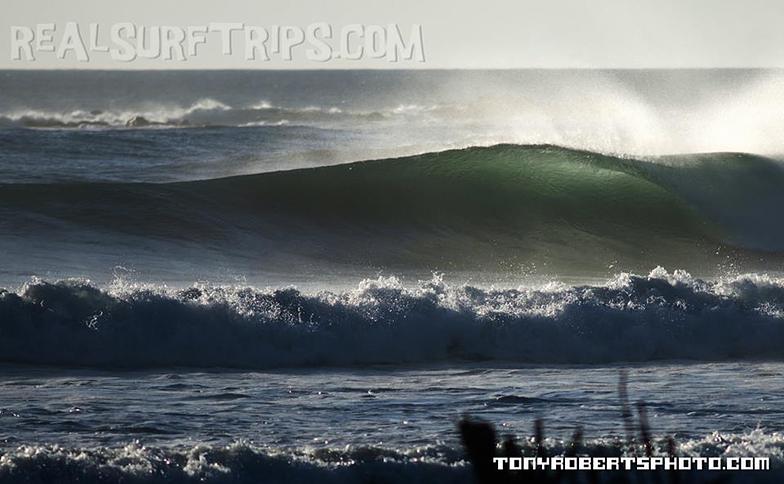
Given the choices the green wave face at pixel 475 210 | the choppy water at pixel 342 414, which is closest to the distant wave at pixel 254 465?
the choppy water at pixel 342 414

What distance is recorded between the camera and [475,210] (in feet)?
69.8

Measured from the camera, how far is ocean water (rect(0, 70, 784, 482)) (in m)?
8.13

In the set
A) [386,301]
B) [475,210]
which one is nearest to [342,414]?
[386,301]

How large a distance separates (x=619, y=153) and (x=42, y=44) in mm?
53695

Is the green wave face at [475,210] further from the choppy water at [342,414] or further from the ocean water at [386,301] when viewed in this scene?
the choppy water at [342,414]

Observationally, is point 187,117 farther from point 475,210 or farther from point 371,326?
point 371,326

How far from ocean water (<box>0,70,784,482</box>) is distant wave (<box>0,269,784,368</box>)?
0.09ft

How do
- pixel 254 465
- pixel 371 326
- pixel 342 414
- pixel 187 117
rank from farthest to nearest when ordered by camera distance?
pixel 187 117 < pixel 371 326 < pixel 342 414 < pixel 254 465

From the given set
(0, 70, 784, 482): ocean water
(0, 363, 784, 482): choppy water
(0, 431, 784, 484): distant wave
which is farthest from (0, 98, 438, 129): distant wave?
(0, 431, 784, 484): distant wave

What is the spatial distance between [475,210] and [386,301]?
9099mm

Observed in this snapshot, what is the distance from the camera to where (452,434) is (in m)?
8.20

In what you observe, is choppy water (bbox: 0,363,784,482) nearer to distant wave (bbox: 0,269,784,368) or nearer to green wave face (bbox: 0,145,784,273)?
distant wave (bbox: 0,269,784,368)

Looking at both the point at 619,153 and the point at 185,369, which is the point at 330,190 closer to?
the point at 619,153

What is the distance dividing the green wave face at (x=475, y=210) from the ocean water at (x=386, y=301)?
0.22 feet
